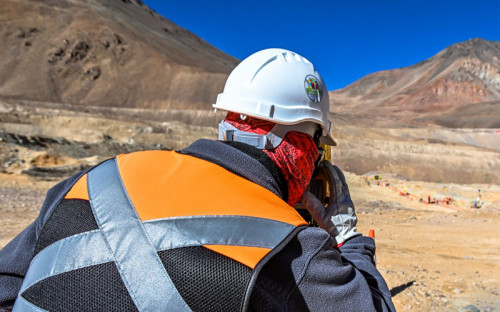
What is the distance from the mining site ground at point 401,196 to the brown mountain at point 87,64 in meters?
25.2

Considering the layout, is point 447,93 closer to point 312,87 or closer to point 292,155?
point 312,87

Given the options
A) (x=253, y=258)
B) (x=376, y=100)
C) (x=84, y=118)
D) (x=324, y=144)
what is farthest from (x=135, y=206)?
(x=376, y=100)

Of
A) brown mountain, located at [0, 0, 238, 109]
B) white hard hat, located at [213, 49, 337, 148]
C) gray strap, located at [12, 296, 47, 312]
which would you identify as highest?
brown mountain, located at [0, 0, 238, 109]

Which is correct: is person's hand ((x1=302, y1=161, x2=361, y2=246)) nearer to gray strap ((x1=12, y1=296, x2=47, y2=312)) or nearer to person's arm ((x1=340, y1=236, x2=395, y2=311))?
person's arm ((x1=340, y1=236, x2=395, y2=311))

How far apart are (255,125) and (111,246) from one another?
814mm

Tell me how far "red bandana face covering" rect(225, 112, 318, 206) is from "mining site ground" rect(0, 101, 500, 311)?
10.7ft

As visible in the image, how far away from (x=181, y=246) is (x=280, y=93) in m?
0.93

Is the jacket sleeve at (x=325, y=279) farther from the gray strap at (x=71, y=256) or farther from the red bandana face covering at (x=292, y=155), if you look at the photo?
the gray strap at (x=71, y=256)

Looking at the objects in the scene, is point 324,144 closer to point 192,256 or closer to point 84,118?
point 192,256

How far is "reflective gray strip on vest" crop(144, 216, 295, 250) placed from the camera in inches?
37.9

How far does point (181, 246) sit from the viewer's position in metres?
0.96

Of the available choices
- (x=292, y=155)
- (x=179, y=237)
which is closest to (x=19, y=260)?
(x=179, y=237)

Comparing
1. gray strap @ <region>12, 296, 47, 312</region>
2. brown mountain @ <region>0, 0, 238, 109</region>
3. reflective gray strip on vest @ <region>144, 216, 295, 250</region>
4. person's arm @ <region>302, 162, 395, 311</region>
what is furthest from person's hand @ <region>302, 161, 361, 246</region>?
brown mountain @ <region>0, 0, 238, 109</region>

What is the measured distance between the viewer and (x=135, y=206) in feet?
3.36
